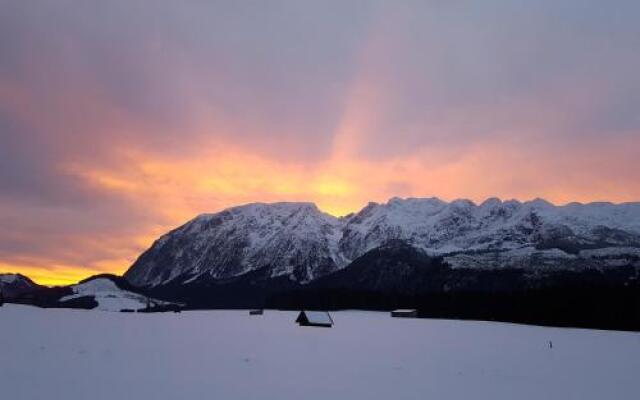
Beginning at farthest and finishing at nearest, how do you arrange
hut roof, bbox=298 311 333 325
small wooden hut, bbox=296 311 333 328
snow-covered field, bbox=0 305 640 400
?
1. hut roof, bbox=298 311 333 325
2. small wooden hut, bbox=296 311 333 328
3. snow-covered field, bbox=0 305 640 400

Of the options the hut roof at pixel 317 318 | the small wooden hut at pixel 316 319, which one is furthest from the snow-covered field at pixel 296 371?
the hut roof at pixel 317 318

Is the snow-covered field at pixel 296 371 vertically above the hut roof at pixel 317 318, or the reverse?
the hut roof at pixel 317 318

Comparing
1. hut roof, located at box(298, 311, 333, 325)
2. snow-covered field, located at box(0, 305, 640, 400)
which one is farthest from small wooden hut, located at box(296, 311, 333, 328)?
snow-covered field, located at box(0, 305, 640, 400)

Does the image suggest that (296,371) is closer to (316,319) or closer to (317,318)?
(316,319)

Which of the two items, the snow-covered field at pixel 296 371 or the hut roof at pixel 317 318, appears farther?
the hut roof at pixel 317 318

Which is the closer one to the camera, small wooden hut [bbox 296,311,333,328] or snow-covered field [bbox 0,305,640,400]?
snow-covered field [bbox 0,305,640,400]

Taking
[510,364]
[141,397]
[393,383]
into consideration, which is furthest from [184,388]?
[510,364]

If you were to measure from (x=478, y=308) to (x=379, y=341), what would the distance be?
11076 centimetres

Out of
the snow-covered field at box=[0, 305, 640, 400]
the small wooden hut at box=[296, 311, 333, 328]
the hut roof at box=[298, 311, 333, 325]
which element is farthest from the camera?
the hut roof at box=[298, 311, 333, 325]

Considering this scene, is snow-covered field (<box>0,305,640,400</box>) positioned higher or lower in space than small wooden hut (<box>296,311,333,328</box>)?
lower

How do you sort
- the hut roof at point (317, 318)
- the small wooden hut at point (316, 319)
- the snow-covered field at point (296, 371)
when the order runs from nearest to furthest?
the snow-covered field at point (296, 371) < the small wooden hut at point (316, 319) < the hut roof at point (317, 318)

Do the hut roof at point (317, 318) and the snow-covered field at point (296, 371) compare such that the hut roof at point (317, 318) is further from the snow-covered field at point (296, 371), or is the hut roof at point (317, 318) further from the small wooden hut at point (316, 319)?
the snow-covered field at point (296, 371)

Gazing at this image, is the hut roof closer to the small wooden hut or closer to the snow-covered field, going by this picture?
the small wooden hut

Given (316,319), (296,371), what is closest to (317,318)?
(316,319)
